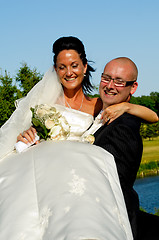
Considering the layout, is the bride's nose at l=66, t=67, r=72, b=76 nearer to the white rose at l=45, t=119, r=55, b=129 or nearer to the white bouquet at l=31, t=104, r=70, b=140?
the white bouquet at l=31, t=104, r=70, b=140

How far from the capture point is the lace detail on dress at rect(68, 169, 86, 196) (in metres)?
2.51

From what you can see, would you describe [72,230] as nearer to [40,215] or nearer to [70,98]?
[40,215]

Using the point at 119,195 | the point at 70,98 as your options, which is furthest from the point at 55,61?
the point at 119,195

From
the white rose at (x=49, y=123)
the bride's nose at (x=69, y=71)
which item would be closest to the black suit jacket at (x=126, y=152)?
the white rose at (x=49, y=123)

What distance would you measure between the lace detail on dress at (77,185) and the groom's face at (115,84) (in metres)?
1.54

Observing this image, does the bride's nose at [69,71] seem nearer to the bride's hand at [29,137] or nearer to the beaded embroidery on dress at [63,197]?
the bride's hand at [29,137]

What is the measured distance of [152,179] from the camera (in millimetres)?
26266

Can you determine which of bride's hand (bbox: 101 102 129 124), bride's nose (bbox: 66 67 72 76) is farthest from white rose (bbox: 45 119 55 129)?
bride's nose (bbox: 66 67 72 76)

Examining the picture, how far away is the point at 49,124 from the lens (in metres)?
3.43

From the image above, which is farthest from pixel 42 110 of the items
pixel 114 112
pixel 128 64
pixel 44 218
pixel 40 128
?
pixel 44 218

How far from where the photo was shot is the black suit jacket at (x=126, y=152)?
3283 millimetres

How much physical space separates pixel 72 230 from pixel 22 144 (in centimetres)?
139

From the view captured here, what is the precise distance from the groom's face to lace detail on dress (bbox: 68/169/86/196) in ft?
5.06

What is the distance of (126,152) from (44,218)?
1.15 meters
